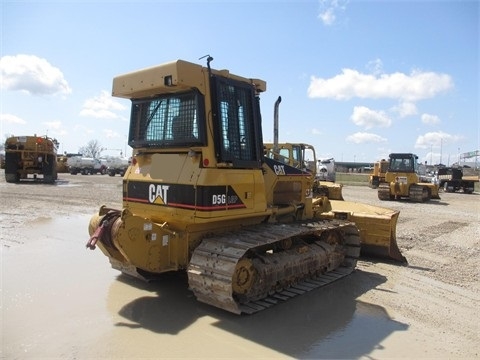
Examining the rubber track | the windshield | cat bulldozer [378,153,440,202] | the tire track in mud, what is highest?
the windshield

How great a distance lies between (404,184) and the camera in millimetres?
22312

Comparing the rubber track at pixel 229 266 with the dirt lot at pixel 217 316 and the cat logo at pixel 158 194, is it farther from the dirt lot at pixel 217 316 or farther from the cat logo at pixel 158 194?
the cat logo at pixel 158 194

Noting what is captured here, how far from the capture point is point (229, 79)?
606 centimetres

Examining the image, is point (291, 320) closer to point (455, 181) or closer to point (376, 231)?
point (376, 231)

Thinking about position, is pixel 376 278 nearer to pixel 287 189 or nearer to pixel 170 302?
pixel 287 189

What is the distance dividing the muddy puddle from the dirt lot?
1cm

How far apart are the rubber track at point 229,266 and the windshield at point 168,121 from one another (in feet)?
4.53

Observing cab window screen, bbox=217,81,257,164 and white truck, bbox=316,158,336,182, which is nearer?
cab window screen, bbox=217,81,257,164

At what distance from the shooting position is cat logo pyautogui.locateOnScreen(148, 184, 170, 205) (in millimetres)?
5914

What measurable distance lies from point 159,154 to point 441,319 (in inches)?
173

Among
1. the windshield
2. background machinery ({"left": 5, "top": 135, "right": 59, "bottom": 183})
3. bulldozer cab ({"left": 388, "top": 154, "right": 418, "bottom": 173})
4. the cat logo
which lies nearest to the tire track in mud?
the cat logo

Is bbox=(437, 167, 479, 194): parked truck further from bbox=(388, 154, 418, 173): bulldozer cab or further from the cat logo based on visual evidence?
the cat logo

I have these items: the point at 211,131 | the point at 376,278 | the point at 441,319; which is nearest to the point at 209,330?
the point at 211,131

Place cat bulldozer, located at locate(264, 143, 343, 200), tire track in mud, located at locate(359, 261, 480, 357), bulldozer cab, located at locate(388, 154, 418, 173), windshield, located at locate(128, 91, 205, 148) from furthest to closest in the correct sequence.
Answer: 1. bulldozer cab, located at locate(388, 154, 418, 173)
2. cat bulldozer, located at locate(264, 143, 343, 200)
3. windshield, located at locate(128, 91, 205, 148)
4. tire track in mud, located at locate(359, 261, 480, 357)
